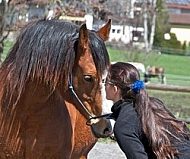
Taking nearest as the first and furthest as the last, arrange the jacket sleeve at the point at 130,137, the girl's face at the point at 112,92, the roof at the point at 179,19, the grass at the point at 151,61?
the jacket sleeve at the point at 130,137
the girl's face at the point at 112,92
the grass at the point at 151,61
the roof at the point at 179,19

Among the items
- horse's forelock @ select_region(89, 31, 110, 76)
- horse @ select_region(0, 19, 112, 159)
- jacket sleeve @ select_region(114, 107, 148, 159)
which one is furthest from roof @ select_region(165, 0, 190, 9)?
jacket sleeve @ select_region(114, 107, 148, 159)

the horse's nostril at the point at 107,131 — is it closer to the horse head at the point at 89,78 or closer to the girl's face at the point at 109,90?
the horse head at the point at 89,78

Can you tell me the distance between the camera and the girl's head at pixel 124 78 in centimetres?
299

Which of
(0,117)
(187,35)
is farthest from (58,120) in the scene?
(187,35)

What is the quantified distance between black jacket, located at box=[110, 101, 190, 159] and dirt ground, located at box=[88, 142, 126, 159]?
4247 millimetres

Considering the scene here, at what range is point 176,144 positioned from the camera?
Result: 2916 mm

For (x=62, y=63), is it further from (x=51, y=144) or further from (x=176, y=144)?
(x=176, y=144)

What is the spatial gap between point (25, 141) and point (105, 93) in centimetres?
74

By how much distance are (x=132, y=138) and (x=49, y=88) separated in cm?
89

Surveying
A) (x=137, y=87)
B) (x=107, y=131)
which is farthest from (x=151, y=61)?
(x=137, y=87)

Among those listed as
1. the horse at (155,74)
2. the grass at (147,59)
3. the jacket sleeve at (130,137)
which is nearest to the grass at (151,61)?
the grass at (147,59)

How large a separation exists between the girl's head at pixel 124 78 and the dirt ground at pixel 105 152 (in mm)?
4196

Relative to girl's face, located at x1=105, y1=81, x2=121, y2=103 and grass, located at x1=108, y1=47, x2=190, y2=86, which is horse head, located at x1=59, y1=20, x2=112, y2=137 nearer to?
girl's face, located at x1=105, y1=81, x2=121, y2=103

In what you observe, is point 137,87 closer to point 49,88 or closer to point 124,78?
point 124,78
